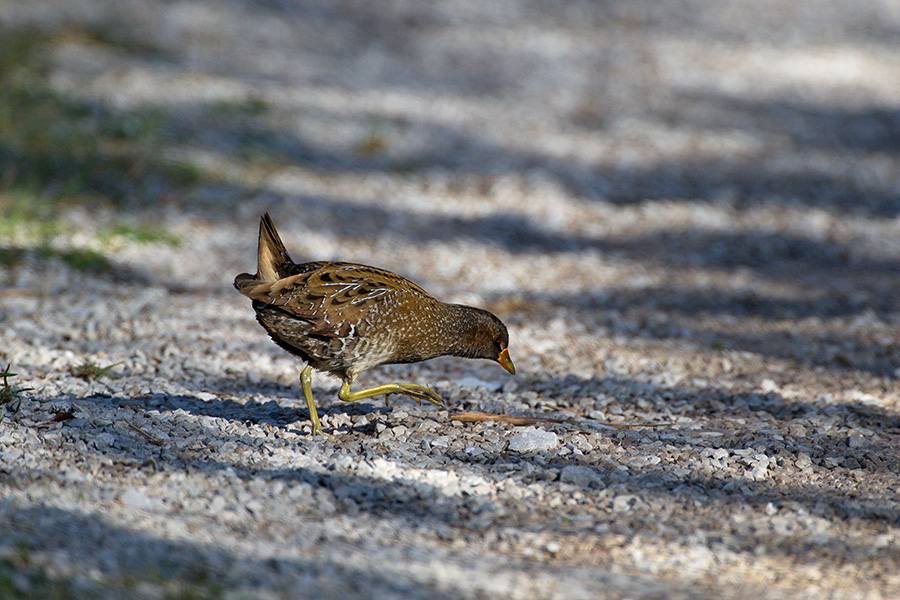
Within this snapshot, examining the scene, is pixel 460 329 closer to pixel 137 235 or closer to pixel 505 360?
pixel 505 360

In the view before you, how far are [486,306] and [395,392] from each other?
203 centimetres

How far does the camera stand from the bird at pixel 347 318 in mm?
4156

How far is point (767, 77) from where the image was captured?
12.0 metres

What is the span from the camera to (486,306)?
644cm

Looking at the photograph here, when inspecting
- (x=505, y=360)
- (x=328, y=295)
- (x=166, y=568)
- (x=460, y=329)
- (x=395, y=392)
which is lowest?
(x=166, y=568)

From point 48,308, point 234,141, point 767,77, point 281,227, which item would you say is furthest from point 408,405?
point 767,77

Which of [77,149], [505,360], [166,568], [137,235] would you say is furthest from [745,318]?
[77,149]

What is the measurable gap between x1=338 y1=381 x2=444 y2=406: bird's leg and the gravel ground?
97mm

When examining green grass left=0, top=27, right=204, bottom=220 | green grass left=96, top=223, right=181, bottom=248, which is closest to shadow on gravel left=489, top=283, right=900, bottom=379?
green grass left=96, top=223, right=181, bottom=248

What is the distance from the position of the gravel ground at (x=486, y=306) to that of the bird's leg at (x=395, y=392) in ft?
0.32

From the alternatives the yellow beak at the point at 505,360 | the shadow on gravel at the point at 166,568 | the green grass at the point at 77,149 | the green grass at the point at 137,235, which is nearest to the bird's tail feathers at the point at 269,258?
the yellow beak at the point at 505,360

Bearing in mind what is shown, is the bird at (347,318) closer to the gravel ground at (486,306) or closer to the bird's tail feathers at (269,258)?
the bird's tail feathers at (269,258)

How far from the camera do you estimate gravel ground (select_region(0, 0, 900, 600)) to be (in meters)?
3.24

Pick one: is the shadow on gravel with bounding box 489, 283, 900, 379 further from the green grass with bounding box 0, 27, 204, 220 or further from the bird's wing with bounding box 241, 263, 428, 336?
the green grass with bounding box 0, 27, 204, 220
